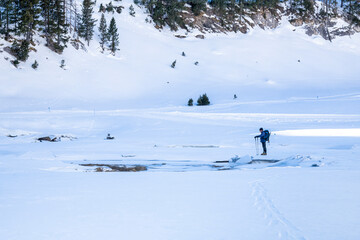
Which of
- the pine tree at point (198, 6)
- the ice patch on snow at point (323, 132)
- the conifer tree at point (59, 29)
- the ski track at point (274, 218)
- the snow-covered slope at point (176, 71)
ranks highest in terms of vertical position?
the pine tree at point (198, 6)

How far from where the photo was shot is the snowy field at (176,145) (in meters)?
4.72

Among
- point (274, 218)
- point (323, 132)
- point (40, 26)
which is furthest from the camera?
point (40, 26)

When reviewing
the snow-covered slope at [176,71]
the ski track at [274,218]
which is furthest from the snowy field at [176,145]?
the snow-covered slope at [176,71]

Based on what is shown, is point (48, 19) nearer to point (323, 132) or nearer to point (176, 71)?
point (176, 71)

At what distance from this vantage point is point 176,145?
17.9m

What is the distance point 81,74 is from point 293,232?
44.6 metres

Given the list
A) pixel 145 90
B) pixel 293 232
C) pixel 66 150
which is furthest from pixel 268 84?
pixel 293 232

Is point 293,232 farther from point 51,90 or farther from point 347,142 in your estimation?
point 51,90

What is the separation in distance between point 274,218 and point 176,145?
13.3 metres

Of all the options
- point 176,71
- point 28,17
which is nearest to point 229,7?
point 176,71

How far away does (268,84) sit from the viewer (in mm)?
49250

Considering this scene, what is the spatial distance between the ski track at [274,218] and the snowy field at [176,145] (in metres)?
0.02

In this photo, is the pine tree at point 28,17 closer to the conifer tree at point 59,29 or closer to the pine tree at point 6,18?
the pine tree at point 6,18

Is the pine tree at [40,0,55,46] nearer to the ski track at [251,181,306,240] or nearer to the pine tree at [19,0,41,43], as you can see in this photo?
the pine tree at [19,0,41,43]
